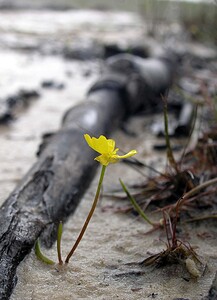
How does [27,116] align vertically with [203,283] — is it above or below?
below

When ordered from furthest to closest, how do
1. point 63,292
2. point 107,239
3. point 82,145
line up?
point 82,145, point 107,239, point 63,292

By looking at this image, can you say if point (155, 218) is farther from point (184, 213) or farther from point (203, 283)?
point (203, 283)

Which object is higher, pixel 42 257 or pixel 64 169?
pixel 42 257

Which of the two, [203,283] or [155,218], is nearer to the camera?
[203,283]

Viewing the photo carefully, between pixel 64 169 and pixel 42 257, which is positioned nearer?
pixel 42 257

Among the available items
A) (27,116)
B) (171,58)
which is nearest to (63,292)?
(27,116)

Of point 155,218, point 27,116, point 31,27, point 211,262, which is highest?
point 211,262

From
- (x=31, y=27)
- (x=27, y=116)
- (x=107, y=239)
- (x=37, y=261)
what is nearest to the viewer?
(x=37, y=261)
